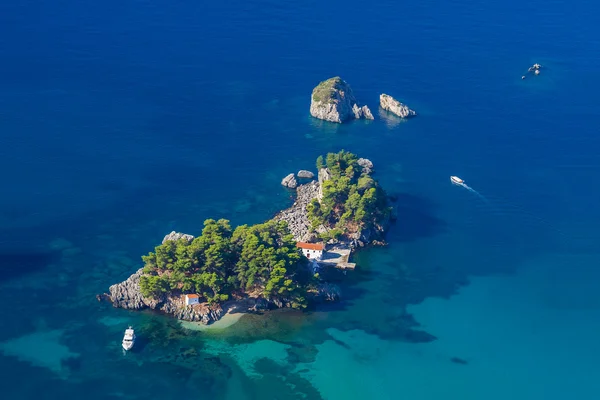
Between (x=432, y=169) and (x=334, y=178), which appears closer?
(x=334, y=178)

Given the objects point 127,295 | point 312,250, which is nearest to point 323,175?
point 312,250

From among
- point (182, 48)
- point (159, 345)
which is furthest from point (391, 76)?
point (159, 345)

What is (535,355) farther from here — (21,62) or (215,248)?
(21,62)

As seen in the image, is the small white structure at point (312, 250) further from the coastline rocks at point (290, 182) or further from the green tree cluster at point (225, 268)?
the coastline rocks at point (290, 182)

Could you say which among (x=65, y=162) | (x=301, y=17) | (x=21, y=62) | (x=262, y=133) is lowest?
(x=65, y=162)

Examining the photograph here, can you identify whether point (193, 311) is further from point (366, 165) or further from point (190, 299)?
point (366, 165)

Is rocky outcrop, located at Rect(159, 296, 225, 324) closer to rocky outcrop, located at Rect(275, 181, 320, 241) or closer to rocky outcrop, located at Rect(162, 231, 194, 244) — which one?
rocky outcrop, located at Rect(162, 231, 194, 244)

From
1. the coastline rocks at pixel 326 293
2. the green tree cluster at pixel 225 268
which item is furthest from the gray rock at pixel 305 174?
the coastline rocks at pixel 326 293
